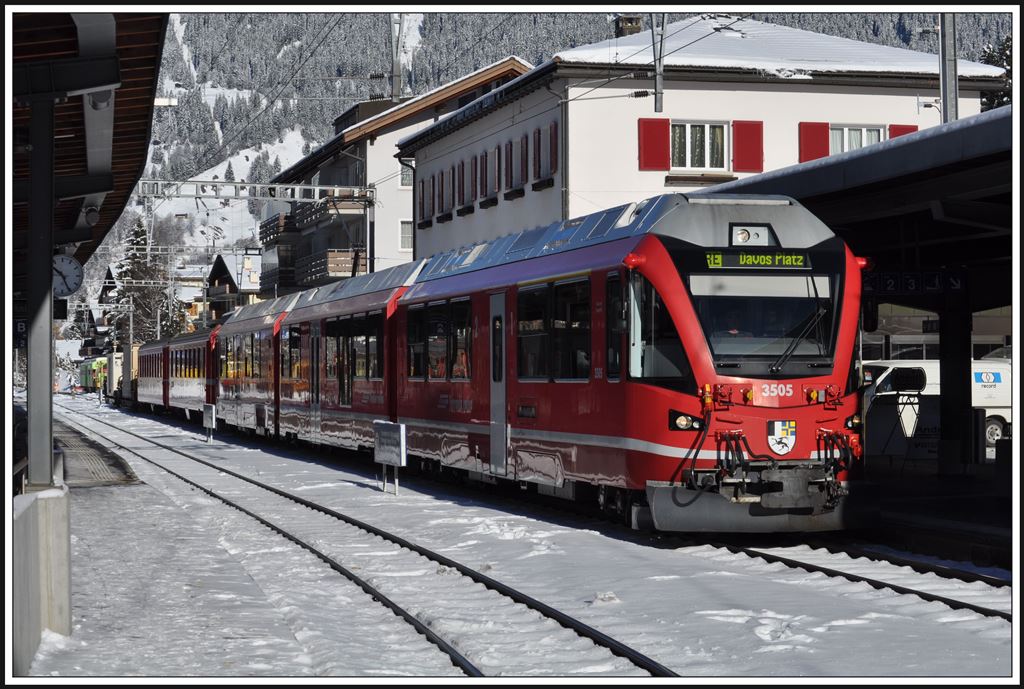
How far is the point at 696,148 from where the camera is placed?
40.2 meters

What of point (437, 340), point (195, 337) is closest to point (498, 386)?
point (437, 340)

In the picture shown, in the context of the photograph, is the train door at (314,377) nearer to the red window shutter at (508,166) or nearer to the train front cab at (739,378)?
the train front cab at (739,378)

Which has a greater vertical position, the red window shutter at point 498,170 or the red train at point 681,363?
the red window shutter at point 498,170

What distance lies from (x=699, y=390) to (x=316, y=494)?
9151 millimetres

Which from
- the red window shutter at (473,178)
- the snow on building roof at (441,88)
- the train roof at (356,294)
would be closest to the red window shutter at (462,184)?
the red window shutter at (473,178)

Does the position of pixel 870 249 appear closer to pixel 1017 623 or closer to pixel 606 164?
pixel 1017 623

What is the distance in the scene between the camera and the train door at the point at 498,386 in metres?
17.8

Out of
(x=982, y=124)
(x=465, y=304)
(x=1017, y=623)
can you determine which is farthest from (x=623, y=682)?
(x=465, y=304)

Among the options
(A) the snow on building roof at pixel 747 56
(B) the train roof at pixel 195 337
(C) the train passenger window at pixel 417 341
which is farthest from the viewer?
(B) the train roof at pixel 195 337

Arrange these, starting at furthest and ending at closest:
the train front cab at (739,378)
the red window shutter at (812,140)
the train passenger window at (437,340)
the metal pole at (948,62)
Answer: the red window shutter at (812,140)
the metal pole at (948,62)
the train passenger window at (437,340)
the train front cab at (739,378)

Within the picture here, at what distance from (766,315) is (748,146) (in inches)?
1061

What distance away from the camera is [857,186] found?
1633 centimetres

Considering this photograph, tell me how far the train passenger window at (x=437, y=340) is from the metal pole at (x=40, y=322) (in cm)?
1013

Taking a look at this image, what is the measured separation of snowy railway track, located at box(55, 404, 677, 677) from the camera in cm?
910
